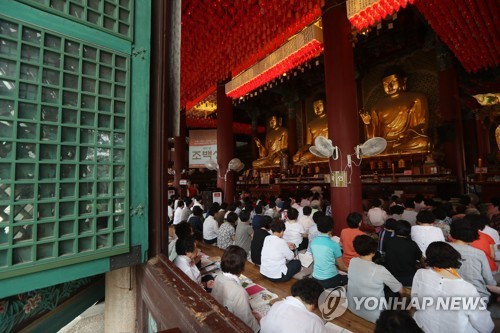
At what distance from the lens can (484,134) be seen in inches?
A: 351

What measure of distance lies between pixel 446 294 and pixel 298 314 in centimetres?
130

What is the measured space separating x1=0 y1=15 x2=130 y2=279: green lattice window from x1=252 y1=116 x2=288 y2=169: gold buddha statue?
44.8 ft

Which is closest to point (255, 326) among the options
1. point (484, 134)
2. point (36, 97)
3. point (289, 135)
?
point (36, 97)

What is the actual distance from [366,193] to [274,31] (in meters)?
7.56

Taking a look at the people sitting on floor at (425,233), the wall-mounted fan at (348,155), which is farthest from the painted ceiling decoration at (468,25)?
the people sitting on floor at (425,233)

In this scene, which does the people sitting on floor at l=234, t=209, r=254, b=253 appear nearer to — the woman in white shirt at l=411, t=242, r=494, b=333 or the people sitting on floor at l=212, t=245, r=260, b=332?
the people sitting on floor at l=212, t=245, r=260, b=332

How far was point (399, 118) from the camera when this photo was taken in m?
11.3

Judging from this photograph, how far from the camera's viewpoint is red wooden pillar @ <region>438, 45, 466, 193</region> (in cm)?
876

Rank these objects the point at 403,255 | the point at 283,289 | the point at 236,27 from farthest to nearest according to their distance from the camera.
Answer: the point at 236,27, the point at 283,289, the point at 403,255

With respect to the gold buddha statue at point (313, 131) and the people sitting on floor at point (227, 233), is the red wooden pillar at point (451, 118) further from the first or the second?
→ the people sitting on floor at point (227, 233)

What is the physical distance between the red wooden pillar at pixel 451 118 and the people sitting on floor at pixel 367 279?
8242 mm

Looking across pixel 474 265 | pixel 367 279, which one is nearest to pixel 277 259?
pixel 367 279

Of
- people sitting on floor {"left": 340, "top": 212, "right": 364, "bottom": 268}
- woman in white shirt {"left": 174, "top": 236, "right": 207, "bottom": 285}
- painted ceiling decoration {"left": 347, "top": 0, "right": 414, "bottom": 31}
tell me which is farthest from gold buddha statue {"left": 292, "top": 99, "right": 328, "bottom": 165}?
woman in white shirt {"left": 174, "top": 236, "right": 207, "bottom": 285}

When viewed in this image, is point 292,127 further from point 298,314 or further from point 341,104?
point 298,314
